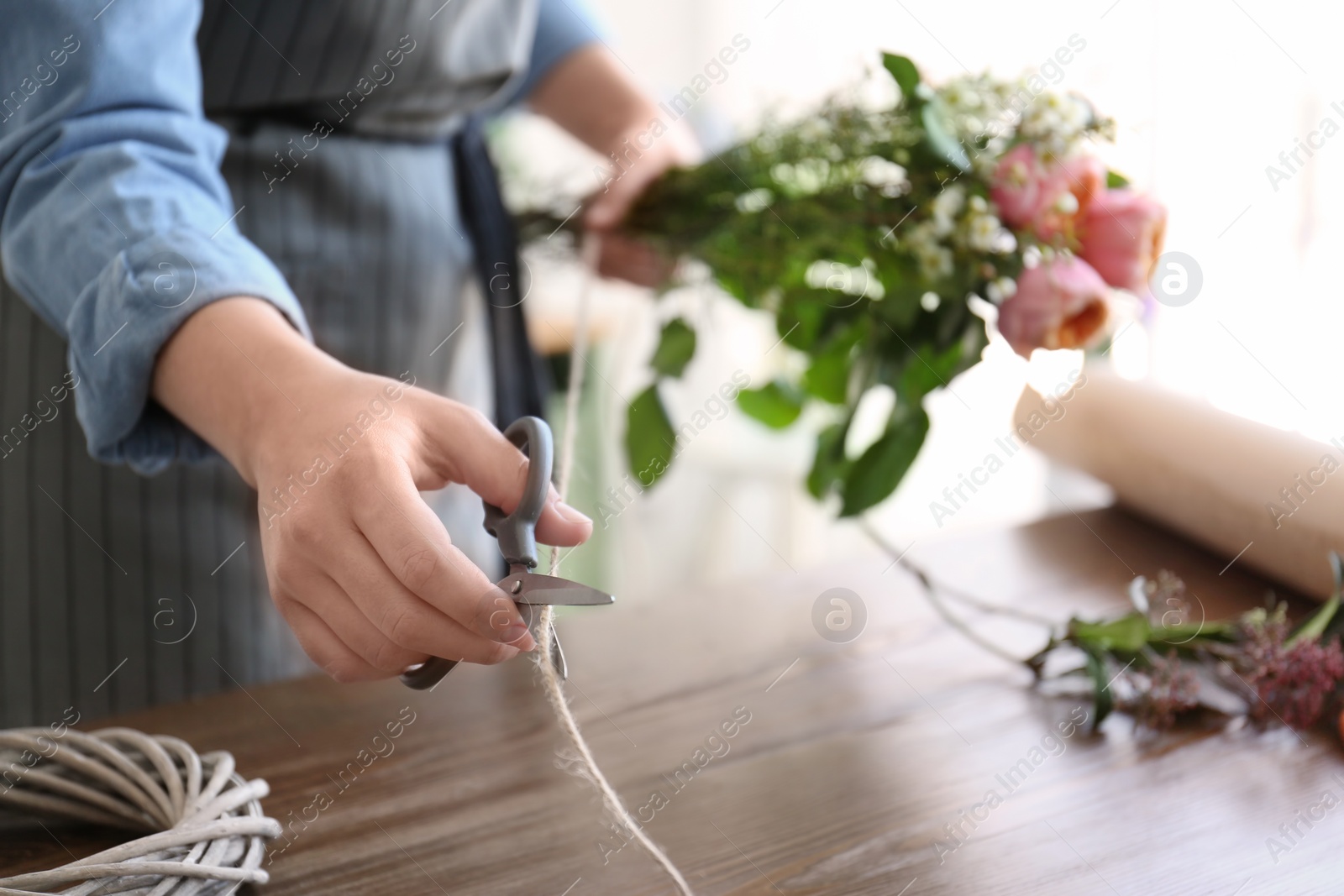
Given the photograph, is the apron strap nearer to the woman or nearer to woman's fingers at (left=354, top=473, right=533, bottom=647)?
the woman

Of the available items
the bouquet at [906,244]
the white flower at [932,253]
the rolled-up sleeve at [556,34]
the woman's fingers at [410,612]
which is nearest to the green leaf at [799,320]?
the bouquet at [906,244]

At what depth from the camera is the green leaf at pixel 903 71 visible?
654 mm

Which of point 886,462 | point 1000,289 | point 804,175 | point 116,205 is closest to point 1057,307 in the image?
point 1000,289

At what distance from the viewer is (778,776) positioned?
19.2 inches

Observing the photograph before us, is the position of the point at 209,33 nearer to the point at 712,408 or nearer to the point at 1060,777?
the point at 1060,777

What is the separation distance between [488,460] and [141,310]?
0.16 m

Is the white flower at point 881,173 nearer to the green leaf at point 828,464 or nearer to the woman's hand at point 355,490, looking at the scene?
the green leaf at point 828,464

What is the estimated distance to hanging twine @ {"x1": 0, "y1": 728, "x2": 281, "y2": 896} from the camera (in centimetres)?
37

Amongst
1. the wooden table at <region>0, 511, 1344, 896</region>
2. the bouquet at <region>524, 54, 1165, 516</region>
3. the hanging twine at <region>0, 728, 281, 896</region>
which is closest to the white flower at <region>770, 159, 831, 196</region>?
the bouquet at <region>524, 54, 1165, 516</region>

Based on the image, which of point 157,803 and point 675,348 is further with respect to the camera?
point 675,348

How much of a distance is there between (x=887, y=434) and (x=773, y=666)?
0.60 ft

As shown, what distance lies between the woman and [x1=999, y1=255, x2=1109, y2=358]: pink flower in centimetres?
35

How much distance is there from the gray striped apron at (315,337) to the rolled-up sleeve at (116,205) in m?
0.18

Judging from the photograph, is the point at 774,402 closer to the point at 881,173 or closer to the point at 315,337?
the point at 881,173
